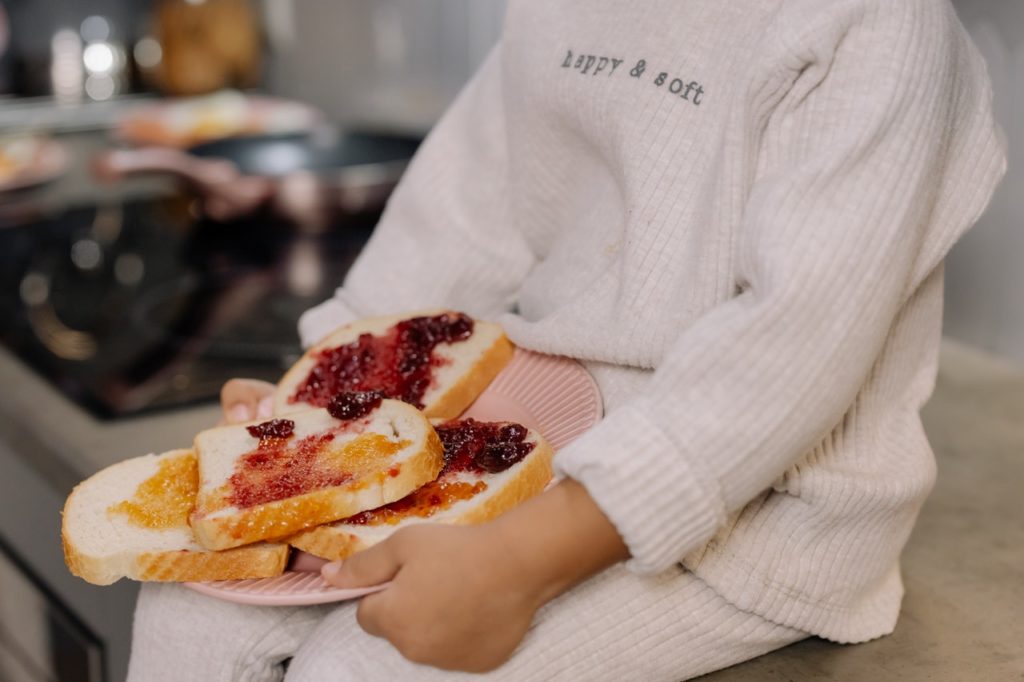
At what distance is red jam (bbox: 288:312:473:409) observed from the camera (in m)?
1.01

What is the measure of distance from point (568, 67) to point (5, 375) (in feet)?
2.63

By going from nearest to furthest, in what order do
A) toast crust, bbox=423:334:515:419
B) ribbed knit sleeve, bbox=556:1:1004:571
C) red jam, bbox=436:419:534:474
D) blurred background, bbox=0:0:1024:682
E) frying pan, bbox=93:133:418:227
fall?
ribbed knit sleeve, bbox=556:1:1004:571, red jam, bbox=436:419:534:474, toast crust, bbox=423:334:515:419, blurred background, bbox=0:0:1024:682, frying pan, bbox=93:133:418:227

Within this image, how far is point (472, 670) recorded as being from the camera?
77 cm

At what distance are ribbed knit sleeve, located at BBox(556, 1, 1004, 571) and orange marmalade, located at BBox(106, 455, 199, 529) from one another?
31 centimetres

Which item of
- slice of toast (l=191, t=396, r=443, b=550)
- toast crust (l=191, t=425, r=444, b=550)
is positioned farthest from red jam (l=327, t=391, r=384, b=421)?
toast crust (l=191, t=425, r=444, b=550)

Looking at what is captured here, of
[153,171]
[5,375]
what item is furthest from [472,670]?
[153,171]

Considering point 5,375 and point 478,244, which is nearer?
point 478,244

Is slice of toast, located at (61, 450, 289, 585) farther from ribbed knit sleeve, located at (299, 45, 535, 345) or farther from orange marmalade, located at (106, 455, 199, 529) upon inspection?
ribbed knit sleeve, located at (299, 45, 535, 345)

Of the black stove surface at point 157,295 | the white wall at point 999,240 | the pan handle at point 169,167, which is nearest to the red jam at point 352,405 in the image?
the black stove surface at point 157,295

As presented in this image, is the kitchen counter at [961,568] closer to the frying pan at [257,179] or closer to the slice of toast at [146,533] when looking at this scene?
the slice of toast at [146,533]

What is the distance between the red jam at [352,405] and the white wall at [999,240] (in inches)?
33.8

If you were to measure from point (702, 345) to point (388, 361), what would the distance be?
0.36 m

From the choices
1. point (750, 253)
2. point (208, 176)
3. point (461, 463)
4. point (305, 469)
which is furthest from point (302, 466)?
point (208, 176)

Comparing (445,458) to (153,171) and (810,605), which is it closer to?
Result: (810,605)
